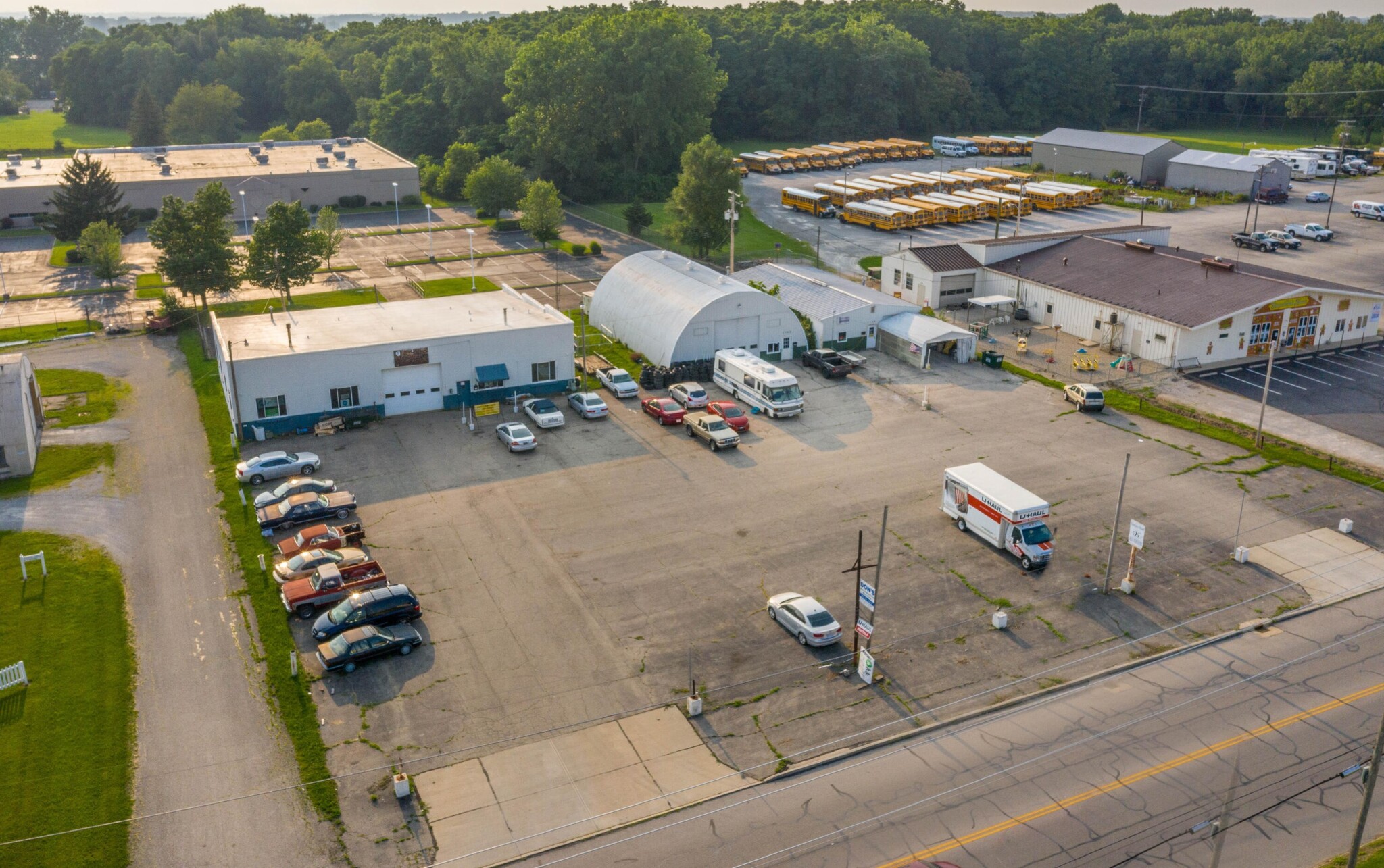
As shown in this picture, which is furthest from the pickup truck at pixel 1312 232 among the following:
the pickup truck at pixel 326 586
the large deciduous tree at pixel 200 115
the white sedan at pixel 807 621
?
the large deciduous tree at pixel 200 115

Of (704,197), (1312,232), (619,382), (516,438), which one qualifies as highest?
(704,197)

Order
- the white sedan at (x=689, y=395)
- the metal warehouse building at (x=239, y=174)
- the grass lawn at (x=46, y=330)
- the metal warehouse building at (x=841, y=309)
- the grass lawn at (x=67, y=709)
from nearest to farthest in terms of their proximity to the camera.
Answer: the grass lawn at (x=67, y=709) < the white sedan at (x=689, y=395) < the metal warehouse building at (x=841, y=309) < the grass lawn at (x=46, y=330) < the metal warehouse building at (x=239, y=174)

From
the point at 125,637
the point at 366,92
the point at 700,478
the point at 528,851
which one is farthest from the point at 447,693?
the point at 366,92

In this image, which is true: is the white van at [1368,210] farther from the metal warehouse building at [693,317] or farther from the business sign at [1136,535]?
the business sign at [1136,535]

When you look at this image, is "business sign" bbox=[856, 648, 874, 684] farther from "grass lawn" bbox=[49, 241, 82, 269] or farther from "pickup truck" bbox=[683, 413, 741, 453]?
"grass lawn" bbox=[49, 241, 82, 269]

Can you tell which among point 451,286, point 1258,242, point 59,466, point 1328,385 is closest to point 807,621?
point 59,466

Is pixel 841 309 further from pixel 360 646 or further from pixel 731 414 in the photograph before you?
pixel 360 646

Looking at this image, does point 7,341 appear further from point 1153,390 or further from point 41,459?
point 1153,390

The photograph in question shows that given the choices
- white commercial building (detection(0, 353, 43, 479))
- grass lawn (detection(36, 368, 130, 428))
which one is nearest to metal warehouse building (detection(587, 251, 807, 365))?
grass lawn (detection(36, 368, 130, 428))
